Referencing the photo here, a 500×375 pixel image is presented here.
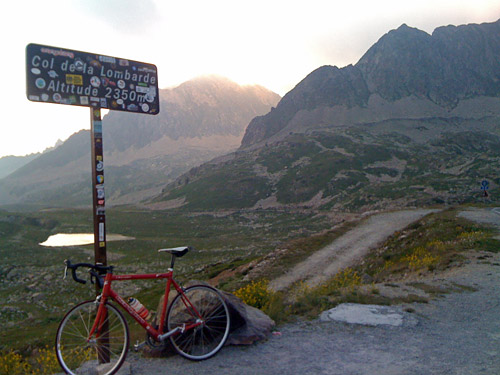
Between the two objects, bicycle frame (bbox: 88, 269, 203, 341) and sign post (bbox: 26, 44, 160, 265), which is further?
sign post (bbox: 26, 44, 160, 265)

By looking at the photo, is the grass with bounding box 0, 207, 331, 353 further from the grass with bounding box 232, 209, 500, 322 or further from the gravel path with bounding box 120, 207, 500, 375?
the gravel path with bounding box 120, 207, 500, 375

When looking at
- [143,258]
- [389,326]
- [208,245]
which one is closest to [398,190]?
[208,245]

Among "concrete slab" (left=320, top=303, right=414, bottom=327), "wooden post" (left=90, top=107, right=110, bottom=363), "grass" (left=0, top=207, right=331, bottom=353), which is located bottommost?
"grass" (left=0, top=207, right=331, bottom=353)

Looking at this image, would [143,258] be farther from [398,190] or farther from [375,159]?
[375,159]

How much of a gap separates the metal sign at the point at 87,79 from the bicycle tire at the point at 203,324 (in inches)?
171

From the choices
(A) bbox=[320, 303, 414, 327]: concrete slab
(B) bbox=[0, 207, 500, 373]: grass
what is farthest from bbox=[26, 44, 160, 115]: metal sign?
(A) bbox=[320, 303, 414, 327]: concrete slab

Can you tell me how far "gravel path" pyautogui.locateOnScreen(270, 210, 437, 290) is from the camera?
23.9 meters

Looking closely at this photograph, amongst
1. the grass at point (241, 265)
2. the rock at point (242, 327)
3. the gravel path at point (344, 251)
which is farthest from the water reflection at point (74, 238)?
the rock at point (242, 327)

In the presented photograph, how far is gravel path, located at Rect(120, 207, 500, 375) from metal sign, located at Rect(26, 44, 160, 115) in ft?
18.2

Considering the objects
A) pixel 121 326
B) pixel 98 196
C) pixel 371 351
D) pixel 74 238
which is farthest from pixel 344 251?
pixel 74 238

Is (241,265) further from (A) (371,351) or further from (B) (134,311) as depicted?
(B) (134,311)

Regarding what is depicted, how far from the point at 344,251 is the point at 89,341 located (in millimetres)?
24917

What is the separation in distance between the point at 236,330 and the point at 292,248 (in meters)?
23.1

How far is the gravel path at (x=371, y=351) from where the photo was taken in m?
7.17
